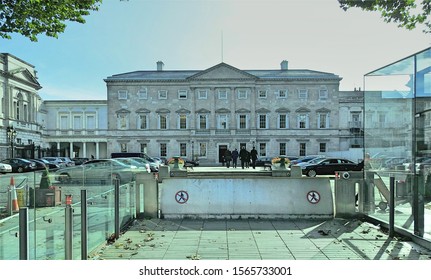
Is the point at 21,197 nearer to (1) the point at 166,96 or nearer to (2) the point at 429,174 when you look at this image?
(2) the point at 429,174

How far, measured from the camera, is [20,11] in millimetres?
9148

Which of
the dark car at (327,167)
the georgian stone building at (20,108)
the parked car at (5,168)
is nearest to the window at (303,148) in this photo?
the dark car at (327,167)

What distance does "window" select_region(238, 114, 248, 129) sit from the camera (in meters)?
55.2

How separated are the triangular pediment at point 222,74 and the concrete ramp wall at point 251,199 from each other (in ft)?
155

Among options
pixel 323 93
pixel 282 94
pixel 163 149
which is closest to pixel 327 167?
pixel 282 94

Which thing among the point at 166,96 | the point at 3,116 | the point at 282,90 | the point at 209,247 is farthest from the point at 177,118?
the point at 209,247

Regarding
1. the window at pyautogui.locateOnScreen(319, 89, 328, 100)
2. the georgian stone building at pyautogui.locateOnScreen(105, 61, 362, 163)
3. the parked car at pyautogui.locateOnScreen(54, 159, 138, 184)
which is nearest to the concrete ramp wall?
the parked car at pyautogui.locateOnScreen(54, 159, 138, 184)

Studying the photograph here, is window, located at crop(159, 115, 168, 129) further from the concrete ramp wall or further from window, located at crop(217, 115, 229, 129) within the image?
the concrete ramp wall

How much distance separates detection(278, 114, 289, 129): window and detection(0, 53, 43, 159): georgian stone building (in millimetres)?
37858

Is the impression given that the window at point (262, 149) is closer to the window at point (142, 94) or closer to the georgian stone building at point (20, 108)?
the window at point (142, 94)

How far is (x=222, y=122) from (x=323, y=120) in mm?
16405

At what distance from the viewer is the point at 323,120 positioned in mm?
55094

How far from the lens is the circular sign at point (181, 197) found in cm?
847

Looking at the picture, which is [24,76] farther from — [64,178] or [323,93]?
[64,178]
